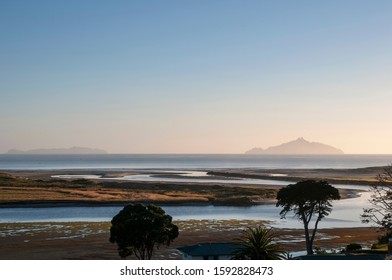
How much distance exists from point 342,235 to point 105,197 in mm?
43389

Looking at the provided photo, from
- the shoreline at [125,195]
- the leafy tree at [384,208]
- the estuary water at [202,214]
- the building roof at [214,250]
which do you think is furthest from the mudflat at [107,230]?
the building roof at [214,250]

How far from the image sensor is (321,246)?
43.1 metres

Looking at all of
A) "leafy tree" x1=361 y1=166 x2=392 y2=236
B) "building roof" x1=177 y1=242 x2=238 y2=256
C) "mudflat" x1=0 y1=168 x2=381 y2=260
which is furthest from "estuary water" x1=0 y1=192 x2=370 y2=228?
"building roof" x1=177 y1=242 x2=238 y2=256

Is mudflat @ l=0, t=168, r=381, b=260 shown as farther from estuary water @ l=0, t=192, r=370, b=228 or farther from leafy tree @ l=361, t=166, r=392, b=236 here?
estuary water @ l=0, t=192, r=370, b=228

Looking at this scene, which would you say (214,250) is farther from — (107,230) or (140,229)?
(107,230)

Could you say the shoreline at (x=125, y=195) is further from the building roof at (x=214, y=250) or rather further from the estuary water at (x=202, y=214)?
the building roof at (x=214, y=250)

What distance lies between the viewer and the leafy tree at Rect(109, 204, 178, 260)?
31.6 m

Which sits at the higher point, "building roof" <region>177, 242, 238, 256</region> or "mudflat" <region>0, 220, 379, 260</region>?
"building roof" <region>177, 242, 238, 256</region>

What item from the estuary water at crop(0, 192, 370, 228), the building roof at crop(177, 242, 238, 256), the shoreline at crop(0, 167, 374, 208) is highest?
the building roof at crop(177, 242, 238, 256)

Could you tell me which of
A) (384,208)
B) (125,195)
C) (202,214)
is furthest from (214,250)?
(125,195)

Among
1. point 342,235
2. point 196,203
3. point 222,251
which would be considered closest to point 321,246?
point 342,235

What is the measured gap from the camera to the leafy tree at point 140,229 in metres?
31.6
